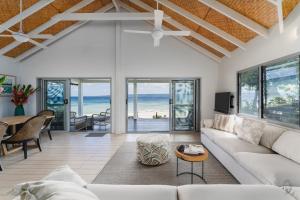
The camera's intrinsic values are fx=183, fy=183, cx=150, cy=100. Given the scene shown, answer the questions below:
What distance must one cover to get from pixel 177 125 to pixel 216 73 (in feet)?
7.72

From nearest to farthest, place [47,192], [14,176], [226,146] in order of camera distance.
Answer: [47,192], [14,176], [226,146]

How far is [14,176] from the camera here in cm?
316

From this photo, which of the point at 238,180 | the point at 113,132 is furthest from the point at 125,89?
the point at 238,180

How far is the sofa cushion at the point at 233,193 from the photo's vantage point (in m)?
1.36

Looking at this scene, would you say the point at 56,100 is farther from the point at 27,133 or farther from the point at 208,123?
the point at 208,123

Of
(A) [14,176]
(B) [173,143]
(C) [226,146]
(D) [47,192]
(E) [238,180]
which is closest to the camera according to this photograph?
(D) [47,192]

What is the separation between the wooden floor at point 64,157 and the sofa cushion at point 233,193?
2126 mm

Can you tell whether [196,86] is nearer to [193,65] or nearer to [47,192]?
[193,65]

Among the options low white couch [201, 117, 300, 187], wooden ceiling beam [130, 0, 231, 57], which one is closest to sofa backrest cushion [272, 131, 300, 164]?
low white couch [201, 117, 300, 187]

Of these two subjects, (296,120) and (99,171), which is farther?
(99,171)

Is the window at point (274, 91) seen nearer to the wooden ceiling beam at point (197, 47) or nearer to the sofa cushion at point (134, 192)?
the wooden ceiling beam at point (197, 47)

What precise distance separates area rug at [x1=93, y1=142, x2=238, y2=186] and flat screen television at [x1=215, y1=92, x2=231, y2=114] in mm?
2031

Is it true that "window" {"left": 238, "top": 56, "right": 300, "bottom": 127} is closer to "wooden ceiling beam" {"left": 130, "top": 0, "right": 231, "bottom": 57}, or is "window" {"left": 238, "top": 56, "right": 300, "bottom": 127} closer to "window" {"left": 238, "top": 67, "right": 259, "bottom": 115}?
"window" {"left": 238, "top": 67, "right": 259, "bottom": 115}

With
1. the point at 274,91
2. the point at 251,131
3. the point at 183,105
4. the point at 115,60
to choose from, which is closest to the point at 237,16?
the point at 274,91
